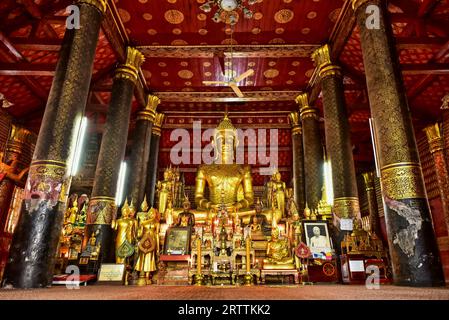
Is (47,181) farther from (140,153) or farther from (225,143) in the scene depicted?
(225,143)

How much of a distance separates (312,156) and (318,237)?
3.80m

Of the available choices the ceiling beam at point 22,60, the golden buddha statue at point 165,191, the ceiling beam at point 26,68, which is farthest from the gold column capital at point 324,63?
the ceiling beam at point 22,60

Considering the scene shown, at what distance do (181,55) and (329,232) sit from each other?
247 inches

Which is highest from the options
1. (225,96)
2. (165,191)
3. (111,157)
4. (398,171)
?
(225,96)

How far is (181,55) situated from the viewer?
28.8 ft

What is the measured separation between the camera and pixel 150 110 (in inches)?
408

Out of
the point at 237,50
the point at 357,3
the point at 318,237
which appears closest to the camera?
the point at 357,3

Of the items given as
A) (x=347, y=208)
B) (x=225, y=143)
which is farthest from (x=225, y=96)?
(x=347, y=208)

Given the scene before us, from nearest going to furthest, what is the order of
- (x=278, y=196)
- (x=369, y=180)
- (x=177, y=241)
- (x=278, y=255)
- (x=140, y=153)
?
(x=278, y=255) → (x=177, y=241) → (x=278, y=196) → (x=140, y=153) → (x=369, y=180)

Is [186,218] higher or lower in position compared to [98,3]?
lower

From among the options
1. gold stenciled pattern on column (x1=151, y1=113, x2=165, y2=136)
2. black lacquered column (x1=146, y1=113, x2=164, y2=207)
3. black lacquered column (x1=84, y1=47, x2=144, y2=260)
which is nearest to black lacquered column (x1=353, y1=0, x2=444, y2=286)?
black lacquered column (x1=84, y1=47, x2=144, y2=260)

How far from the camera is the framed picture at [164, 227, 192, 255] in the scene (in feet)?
20.5

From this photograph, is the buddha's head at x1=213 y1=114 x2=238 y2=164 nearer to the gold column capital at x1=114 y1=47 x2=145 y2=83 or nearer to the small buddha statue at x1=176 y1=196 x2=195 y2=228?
the small buddha statue at x1=176 y1=196 x2=195 y2=228
